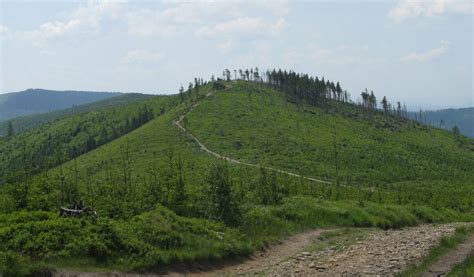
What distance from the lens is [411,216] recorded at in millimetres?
33688

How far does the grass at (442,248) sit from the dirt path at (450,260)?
0.19m

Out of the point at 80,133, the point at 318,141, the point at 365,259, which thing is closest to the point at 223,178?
the point at 365,259

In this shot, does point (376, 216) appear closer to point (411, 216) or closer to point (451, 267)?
point (411, 216)

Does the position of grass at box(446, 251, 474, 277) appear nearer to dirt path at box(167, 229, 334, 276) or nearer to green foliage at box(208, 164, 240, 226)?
Answer: dirt path at box(167, 229, 334, 276)

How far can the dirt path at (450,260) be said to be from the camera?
57.4 ft

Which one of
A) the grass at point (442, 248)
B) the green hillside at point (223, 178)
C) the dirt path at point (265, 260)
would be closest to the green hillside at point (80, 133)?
the green hillside at point (223, 178)

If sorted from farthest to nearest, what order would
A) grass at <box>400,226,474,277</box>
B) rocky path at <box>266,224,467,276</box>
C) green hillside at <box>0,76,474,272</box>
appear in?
green hillside at <box>0,76,474,272</box> < rocky path at <box>266,224,467,276</box> < grass at <box>400,226,474,277</box>

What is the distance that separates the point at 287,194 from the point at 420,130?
5170 inches

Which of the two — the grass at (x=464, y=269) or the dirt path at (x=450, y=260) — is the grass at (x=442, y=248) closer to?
the dirt path at (x=450, y=260)

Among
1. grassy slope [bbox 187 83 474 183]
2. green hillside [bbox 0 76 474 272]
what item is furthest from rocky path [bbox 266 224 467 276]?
grassy slope [bbox 187 83 474 183]

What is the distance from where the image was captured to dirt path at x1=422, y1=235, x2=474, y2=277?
17500 mm

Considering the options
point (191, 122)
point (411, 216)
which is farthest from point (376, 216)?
point (191, 122)

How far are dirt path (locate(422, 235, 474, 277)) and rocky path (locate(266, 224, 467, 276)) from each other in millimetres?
697

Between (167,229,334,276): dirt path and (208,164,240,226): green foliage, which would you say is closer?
(167,229,334,276): dirt path
